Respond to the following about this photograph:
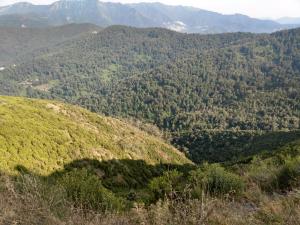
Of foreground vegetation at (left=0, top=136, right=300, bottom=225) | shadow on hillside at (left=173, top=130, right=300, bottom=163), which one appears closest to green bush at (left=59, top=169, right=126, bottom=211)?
foreground vegetation at (left=0, top=136, right=300, bottom=225)

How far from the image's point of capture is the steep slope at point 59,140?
143 ft

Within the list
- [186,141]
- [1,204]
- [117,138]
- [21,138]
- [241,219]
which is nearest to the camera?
[241,219]

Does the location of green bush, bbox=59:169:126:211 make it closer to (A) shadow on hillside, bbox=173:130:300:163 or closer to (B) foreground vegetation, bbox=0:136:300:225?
(B) foreground vegetation, bbox=0:136:300:225

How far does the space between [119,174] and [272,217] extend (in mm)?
48156

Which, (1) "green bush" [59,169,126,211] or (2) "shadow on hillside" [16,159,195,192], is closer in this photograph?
(1) "green bush" [59,169,126,211]

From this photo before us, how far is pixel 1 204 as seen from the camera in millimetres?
5965

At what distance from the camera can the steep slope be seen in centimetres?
4344

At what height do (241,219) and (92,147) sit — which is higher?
(241,219)

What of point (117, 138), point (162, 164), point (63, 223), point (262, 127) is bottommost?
point (262, 127)

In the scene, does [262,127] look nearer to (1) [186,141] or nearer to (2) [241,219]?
(1) [186,141]

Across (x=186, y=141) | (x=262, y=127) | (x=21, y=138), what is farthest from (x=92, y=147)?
(x=262, y=127)

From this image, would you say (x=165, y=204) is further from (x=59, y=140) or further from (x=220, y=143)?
(x=220, y=143)

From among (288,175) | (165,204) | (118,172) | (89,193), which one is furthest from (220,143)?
(165,204)

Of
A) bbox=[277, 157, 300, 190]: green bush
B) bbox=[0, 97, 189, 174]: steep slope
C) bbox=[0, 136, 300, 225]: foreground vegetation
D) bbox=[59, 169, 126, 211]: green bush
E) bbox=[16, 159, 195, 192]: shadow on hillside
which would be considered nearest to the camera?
bbox=[0, 136, 300, 225]: foreground vegetation
